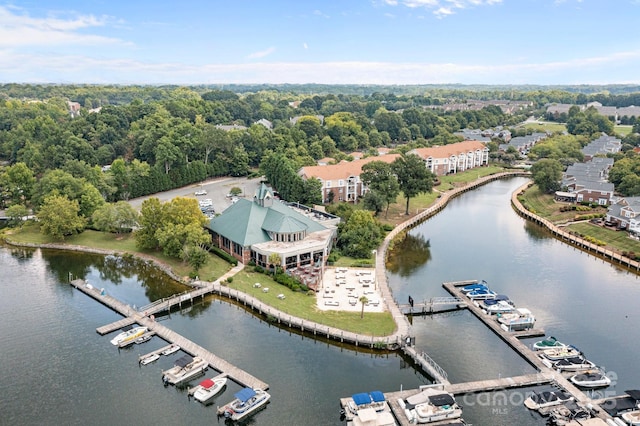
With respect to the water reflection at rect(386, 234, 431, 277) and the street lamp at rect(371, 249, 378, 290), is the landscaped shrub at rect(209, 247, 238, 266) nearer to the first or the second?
the street lamp at rect(371, 249, 378, 290)

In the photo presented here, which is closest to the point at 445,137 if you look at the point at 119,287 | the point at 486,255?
the point at 486,255

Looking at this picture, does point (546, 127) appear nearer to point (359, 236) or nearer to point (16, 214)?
point (359, 236)

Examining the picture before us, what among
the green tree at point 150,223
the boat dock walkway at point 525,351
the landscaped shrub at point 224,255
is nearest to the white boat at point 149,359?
the landscaped shrub at point 224,255

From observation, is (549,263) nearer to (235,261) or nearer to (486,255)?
(486,255)

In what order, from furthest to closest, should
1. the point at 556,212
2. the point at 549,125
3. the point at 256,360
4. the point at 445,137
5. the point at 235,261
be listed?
the point at 549,125, the point at 445,137, the point at 556,212, the point at 235,261, the point at 256,360

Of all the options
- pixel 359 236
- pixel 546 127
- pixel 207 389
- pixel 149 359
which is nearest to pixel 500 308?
pixel 359 236

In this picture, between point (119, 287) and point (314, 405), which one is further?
point (119, 287)
